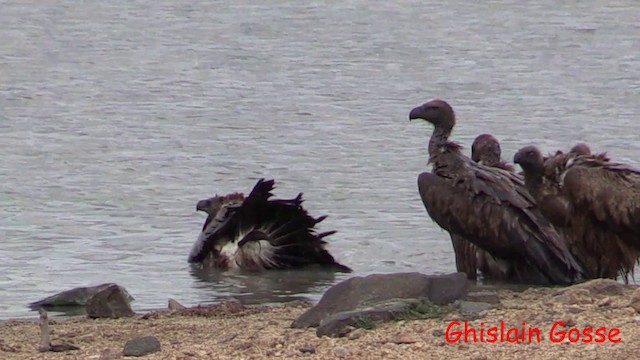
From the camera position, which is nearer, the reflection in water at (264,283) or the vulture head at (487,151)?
the reflection in water at (264,283)

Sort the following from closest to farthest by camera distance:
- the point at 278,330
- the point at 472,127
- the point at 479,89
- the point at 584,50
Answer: the point at 278,330, the point at 472,127, the point at 479,89, the point at 584,50

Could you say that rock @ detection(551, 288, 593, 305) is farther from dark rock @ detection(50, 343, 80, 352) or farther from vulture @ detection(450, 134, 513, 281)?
dark rock @ detection(50, 343, 80, 352)

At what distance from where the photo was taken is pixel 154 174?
13945mm

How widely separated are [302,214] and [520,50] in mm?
9536

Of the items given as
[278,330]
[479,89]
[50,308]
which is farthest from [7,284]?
[479,89]

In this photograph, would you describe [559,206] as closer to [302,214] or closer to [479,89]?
[302,214]

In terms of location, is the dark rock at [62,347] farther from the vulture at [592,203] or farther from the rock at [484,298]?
the vulture at [592,203]

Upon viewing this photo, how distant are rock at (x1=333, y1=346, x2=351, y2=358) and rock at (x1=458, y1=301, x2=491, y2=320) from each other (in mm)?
801

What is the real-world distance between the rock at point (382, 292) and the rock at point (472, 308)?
Result: 0.07m

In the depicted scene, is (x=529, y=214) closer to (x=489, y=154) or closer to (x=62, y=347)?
(x=489, y=154)

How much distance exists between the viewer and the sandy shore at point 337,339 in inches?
281

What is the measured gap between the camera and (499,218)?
10.5m

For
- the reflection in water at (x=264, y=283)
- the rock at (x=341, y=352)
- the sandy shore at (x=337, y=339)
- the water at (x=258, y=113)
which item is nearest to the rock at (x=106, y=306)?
the sandy shore at (x=337, y=339)

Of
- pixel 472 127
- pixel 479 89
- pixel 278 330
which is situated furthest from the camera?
pixel 479 89
